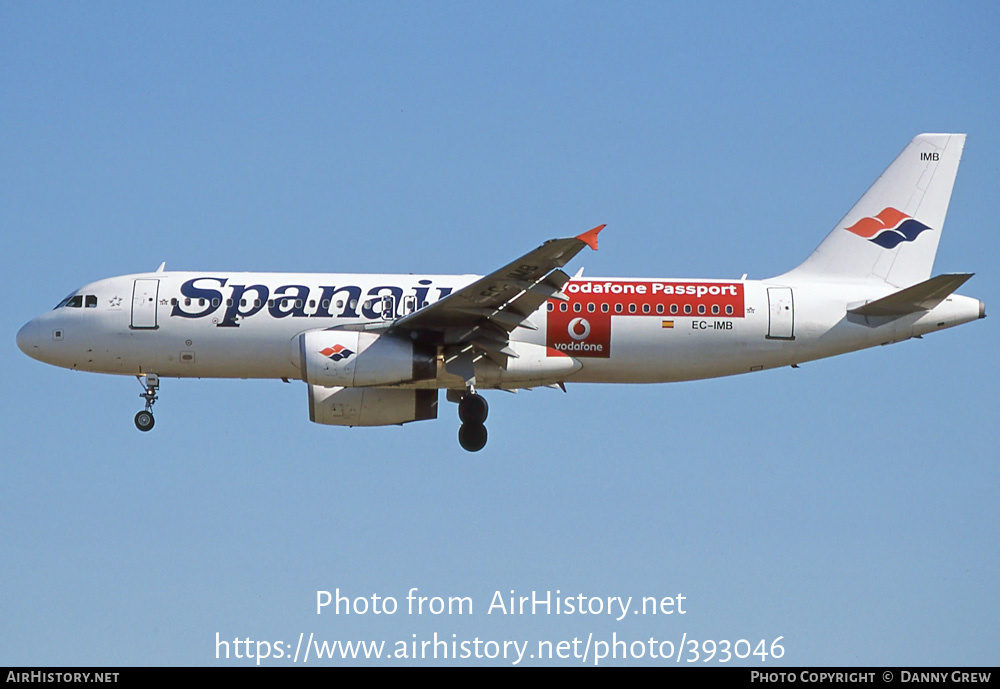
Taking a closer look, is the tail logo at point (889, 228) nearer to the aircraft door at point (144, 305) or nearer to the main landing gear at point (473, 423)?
the main landing gear at point (473, 423)

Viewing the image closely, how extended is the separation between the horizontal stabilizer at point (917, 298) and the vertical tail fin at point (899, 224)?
5.68 feet

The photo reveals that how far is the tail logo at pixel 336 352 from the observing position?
3328 centimetres

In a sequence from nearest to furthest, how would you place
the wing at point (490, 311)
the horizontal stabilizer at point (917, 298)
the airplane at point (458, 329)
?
the wing at point (490, 311) < the horizontal stabilizer at point (917, 298) < the airplane at point (458, 329)

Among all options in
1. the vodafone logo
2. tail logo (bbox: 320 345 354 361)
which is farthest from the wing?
tail logo (bbox: 320 345 354 361)

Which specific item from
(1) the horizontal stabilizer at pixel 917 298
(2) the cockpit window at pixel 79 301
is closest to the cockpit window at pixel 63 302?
(2) the cockpit window at pixel 79 301

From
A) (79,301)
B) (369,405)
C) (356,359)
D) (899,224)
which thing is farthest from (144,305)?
(899,224)

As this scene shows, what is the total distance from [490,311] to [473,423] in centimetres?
334

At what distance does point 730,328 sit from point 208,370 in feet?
41.8

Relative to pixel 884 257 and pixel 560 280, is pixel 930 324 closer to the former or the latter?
pixel 884 257

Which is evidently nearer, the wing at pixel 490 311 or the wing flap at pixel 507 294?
the wing flap at pixel 507 294

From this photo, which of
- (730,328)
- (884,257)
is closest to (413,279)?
(730,328)

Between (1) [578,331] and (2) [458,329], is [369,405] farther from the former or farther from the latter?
(1) [578,331]
